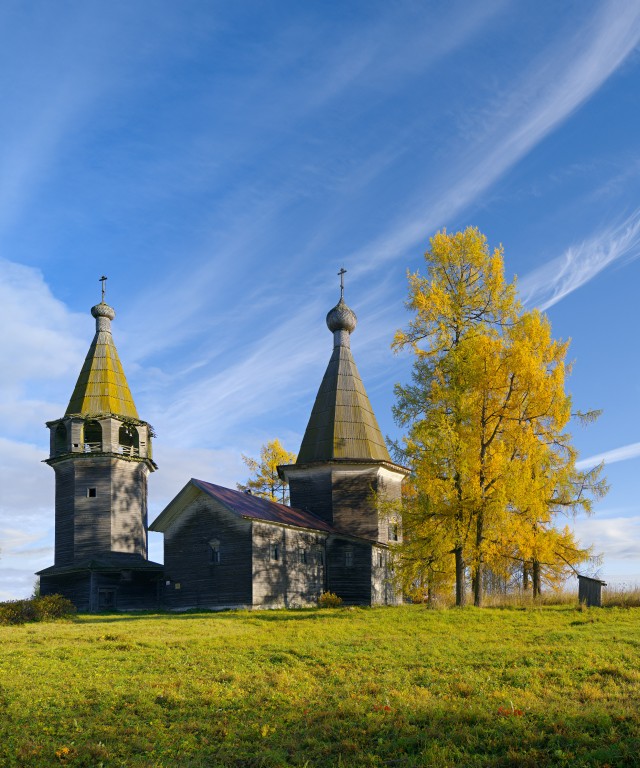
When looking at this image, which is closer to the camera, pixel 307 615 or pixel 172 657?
pixel 172 657

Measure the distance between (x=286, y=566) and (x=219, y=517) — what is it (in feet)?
11.9

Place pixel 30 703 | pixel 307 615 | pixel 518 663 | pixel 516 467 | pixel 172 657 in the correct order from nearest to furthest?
1. pixel 30 703
2. pixel 518 663
3. pixel 172 657
4. pixel 516 467
5. pixel 307 615

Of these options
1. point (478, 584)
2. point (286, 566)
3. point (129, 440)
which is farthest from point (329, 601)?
point (129, 440)

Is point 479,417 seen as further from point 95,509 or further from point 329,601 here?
point 95,509

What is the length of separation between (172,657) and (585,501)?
17058 mm

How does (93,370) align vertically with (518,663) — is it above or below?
above

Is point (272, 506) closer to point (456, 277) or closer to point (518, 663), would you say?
point (456, 277)

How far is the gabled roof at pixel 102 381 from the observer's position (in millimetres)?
40156

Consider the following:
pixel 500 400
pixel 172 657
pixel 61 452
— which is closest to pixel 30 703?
pixel 172 657

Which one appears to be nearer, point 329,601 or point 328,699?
point 328,699

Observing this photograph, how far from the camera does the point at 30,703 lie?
12.1m

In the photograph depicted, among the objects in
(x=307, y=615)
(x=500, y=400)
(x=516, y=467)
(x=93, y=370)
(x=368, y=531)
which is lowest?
(x=307, y=615)

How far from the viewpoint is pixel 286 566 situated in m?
32.3

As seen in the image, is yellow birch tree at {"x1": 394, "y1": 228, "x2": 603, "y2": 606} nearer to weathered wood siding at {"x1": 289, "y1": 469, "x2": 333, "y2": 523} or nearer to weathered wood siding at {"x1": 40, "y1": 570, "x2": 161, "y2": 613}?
weathered wood siding at {"x1": 289, "y1": 469, "x2": 333, "y2": 523}
